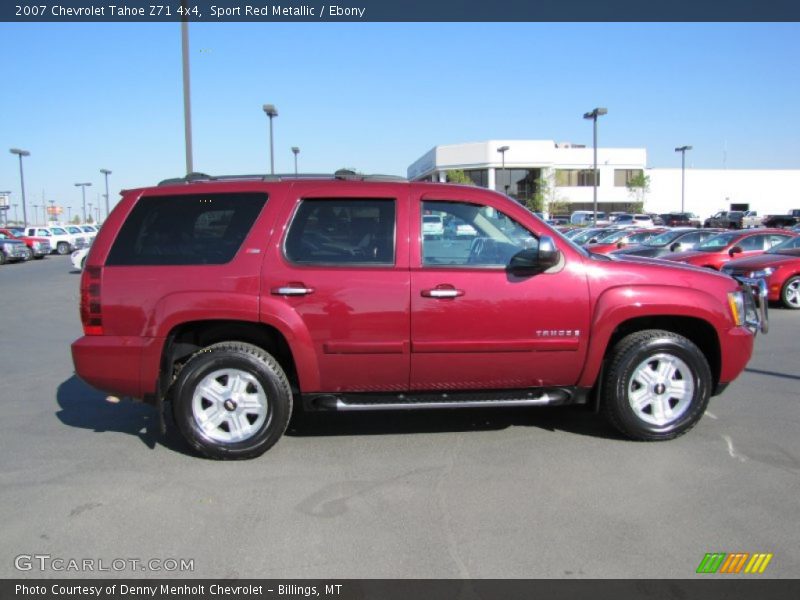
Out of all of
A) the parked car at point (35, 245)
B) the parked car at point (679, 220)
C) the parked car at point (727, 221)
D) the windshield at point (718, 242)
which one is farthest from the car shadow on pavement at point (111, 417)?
the parked car at point (727, 221)

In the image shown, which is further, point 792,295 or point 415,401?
point 792,295

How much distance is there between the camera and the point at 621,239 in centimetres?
2231

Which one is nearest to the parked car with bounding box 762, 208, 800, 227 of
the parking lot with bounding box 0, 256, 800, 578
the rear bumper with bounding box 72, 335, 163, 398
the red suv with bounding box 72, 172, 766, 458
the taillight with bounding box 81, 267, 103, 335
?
the parking lot with bounding box 0, 256, 800, 578

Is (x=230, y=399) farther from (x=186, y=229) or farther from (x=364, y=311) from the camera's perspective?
(x=186, y=229)

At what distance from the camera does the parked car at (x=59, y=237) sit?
36000 mm

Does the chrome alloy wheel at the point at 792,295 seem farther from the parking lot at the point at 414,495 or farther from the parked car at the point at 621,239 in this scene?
the parked car at the point at 621,239

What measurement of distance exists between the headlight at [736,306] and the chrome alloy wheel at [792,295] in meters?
8.27

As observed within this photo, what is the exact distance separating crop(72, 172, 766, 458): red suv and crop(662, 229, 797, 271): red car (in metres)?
9.95

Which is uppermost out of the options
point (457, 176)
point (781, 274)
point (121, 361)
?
point (457, 176)

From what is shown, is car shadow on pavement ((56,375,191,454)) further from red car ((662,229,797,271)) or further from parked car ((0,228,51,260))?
parked car ((0,228,51,260))

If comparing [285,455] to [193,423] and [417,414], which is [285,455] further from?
[417,414]

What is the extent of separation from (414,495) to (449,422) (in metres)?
1.42
